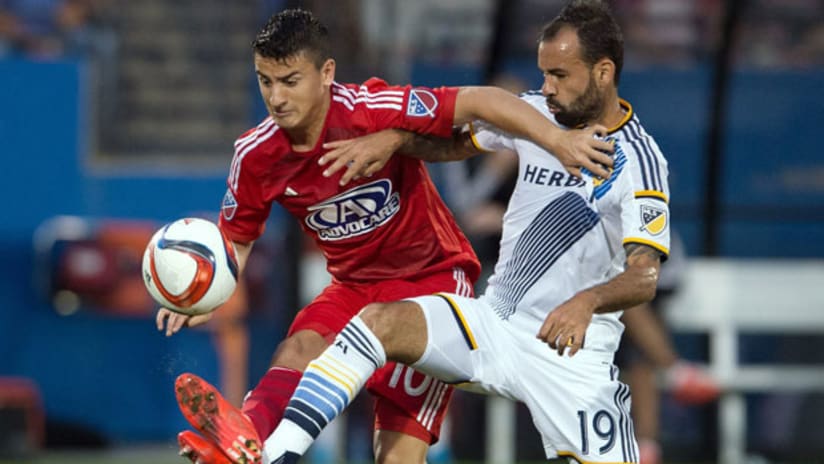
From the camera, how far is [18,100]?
10578 mm

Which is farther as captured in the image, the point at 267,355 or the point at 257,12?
the point at 257,12

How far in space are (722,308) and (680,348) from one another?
0.42 m

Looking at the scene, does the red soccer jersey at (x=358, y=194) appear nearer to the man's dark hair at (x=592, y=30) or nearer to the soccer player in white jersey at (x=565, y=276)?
the soccer player in white jersey at (x=565, y=276)

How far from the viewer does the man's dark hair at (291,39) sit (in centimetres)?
467

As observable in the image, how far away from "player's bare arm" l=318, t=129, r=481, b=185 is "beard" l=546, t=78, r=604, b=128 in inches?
20.5

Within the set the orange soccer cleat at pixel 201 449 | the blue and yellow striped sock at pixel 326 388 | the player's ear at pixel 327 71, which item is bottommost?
the orange soccer cleat at pixel 201 449

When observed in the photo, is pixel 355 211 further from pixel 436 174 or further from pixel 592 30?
pixel 436 174

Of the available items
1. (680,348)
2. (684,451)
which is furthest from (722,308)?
(684,451)

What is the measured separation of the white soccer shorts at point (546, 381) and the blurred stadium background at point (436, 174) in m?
3.97

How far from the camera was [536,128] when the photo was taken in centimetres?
479

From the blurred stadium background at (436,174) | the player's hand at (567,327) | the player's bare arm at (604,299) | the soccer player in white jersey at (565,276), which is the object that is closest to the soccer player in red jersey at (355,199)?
the soccer player in white jersey at (565,276)

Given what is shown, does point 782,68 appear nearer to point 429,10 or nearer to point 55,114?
point 429,10

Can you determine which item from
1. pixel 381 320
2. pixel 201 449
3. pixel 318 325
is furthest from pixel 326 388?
pixel 318 325

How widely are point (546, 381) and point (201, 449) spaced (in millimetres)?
1269
